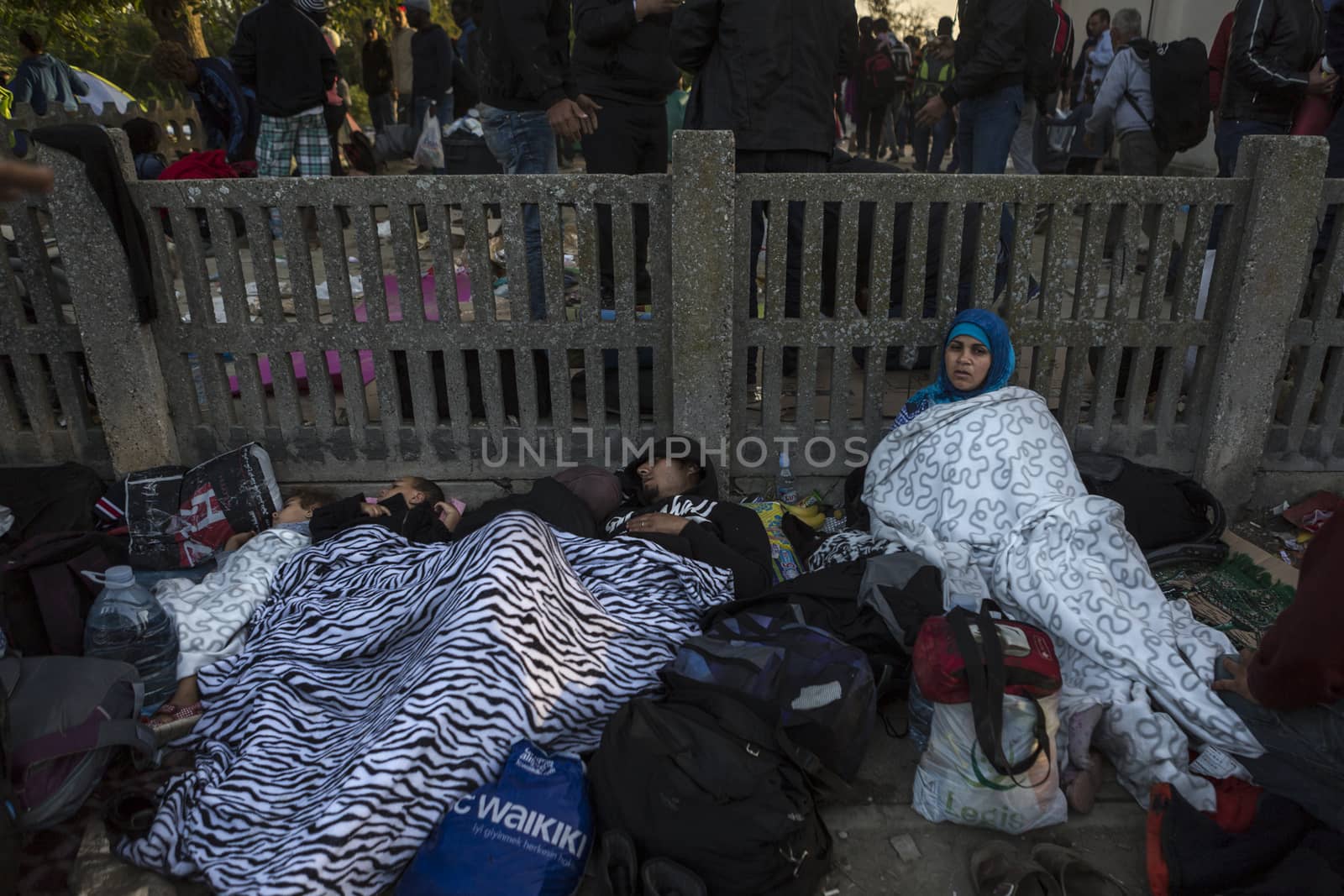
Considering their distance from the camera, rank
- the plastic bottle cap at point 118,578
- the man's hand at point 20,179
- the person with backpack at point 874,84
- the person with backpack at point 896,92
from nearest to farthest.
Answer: the man's hand at point 20,179 < the plastic bottle cap at point 118,578 < the person with backpack at point 874,84 < the person with backpack at point 896,92

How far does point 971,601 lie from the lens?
3080mm

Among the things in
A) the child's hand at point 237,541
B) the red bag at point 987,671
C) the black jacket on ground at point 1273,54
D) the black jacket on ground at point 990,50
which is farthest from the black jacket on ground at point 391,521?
the black jacket on ground at point 1273,54

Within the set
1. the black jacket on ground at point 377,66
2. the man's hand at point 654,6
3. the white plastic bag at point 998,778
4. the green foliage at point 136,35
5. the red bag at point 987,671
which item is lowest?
the white plastic bag at point 998,778

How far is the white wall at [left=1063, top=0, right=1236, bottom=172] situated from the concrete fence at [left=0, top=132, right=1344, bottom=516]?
302 inches

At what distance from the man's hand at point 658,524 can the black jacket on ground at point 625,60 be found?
2523 mm

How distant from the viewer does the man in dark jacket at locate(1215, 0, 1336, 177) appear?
17.6 ft

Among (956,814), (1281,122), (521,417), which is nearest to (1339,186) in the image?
(1281,122)

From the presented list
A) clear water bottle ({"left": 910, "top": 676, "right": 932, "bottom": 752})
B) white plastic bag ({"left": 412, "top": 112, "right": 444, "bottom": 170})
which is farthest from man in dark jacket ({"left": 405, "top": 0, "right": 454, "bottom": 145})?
clear water bottle ({"left": 910, "top": 676, "right": 932, "bottom": 752})

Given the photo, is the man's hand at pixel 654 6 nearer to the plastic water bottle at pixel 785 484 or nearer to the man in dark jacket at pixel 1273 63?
the plastic water bottle at pixel 785 484

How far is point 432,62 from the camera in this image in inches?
407

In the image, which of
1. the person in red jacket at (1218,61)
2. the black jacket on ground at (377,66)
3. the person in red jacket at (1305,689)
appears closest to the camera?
the person in red jacket at (1305,689)

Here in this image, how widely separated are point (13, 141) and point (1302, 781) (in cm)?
579

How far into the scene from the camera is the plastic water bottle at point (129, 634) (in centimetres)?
306

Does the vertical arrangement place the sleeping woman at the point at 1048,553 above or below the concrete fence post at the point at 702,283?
below
